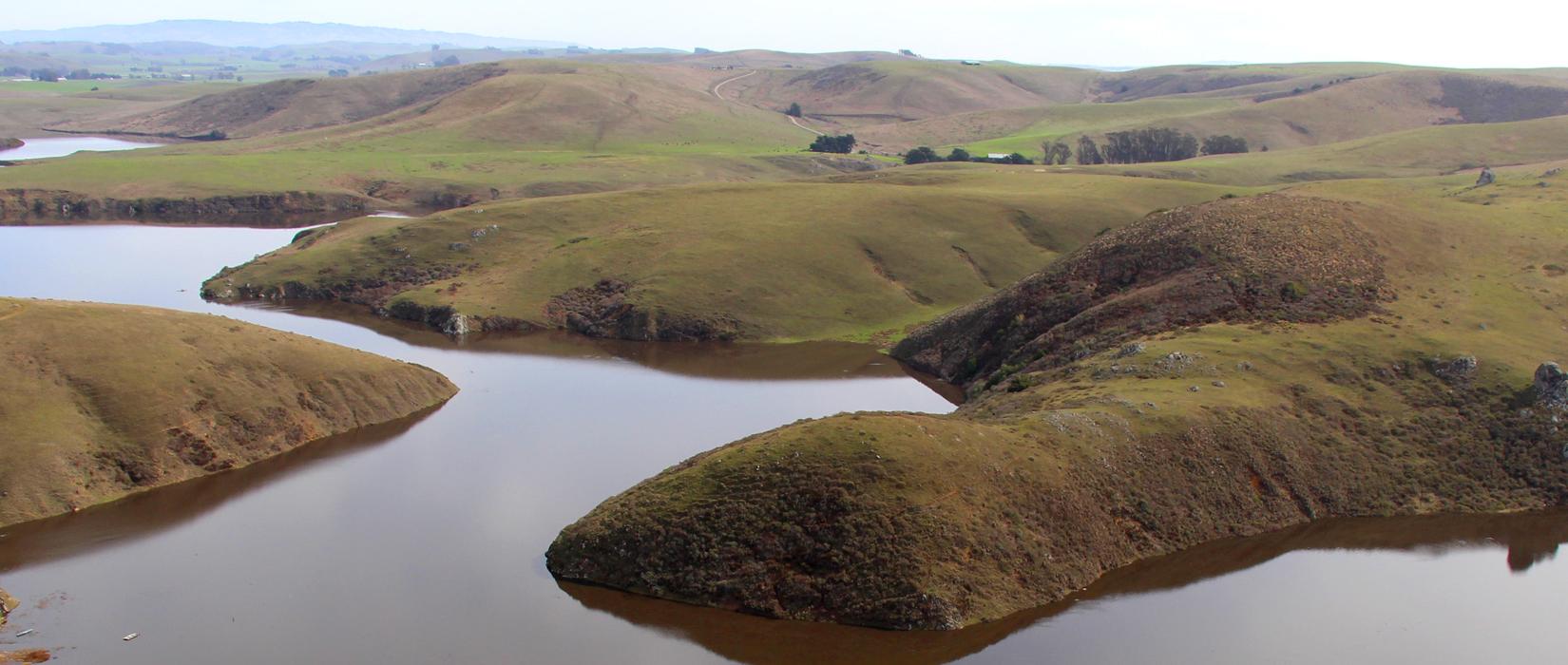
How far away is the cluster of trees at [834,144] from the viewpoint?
18538 cm

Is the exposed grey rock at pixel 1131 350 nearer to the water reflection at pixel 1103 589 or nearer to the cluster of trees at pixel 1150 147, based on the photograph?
the water reflection at pixel 1103 589

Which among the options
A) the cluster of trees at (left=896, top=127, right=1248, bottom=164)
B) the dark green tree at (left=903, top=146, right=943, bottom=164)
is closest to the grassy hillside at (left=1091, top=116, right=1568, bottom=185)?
the cluster of trees at (left=896, top=127, right=1248, bottom=164)

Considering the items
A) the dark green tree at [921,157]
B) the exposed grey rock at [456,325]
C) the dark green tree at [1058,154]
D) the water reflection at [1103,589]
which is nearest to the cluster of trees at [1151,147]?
the dark green tree at [1058,154]

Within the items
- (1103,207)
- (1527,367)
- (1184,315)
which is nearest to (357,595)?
(1184,315)

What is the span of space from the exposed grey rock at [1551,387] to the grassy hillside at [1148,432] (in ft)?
0.99

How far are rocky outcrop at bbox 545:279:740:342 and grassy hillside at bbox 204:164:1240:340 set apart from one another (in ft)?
0.44

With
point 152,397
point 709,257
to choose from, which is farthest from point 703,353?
point 152,397

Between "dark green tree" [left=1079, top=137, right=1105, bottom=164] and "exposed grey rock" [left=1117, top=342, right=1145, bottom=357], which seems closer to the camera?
"exposed grey rock" [left=1117, top=342, right=1145, bottom=357]

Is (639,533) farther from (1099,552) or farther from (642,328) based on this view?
(642,328)

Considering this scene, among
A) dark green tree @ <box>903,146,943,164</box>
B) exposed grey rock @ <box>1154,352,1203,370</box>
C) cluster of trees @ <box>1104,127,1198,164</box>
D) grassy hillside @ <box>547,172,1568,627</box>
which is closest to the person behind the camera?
grassy hillside @ <box>547,172,1568,627</box>

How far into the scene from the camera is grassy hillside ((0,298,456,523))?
4825 cm

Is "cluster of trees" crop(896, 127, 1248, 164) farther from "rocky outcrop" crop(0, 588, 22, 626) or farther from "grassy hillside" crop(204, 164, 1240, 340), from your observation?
"rocky outcrop" crop(0, 588, 22, 626)

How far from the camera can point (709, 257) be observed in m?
94.4

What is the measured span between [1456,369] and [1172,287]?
14850 mm
